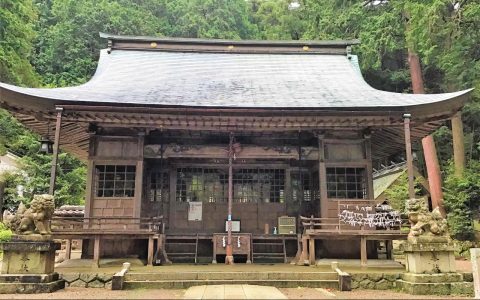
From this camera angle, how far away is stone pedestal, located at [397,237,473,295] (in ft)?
29.5

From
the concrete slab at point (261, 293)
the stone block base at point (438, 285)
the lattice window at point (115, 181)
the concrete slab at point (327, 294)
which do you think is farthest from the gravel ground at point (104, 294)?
the stone block base at point (438, 285)

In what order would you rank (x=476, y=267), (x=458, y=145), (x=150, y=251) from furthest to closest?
1. (x=458, y=145)
2. (x=150, y=251)
3. (x=476, y=267)

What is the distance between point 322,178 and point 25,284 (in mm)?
8619

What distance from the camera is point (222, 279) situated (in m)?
9.40

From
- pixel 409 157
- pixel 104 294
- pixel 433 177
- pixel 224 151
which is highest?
pixel 224 151

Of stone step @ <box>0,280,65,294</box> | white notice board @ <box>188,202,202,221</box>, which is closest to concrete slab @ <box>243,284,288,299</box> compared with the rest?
stone step @ <box>0,280,65,294</box>

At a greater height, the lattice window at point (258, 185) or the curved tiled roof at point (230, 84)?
the curved tiled roof at point (230, 84)

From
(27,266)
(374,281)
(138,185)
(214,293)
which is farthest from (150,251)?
(374,281)

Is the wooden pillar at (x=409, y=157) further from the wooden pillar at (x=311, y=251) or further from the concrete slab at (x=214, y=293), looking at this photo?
the concrete slab at (x=214, y=293)

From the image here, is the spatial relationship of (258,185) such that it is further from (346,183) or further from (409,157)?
(409,157)

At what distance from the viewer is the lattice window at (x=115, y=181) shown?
12.8 meters

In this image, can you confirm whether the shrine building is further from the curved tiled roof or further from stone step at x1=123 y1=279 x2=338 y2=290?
stone step at x1=123 y1=279 x2=338 y2=290

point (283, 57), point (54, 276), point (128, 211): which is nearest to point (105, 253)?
point (128, 211)

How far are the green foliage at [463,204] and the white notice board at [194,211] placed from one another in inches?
494
